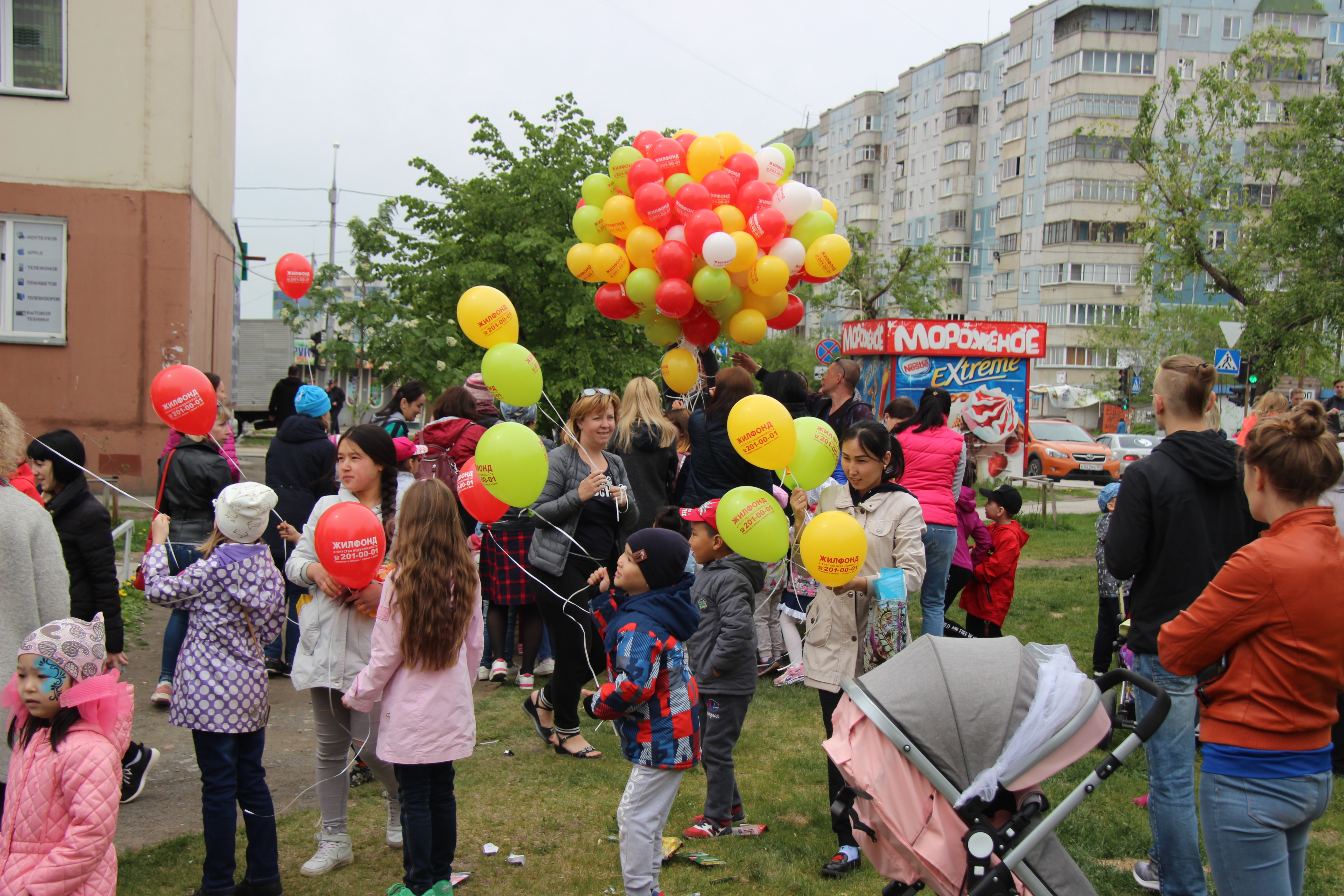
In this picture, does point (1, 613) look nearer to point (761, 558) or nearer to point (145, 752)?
point (145, 752)

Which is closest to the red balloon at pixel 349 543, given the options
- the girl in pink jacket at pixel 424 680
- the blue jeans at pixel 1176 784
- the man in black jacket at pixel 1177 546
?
the girl in pink jacket at pixel 424 680

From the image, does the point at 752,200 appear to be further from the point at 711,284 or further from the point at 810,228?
the point at 711,284

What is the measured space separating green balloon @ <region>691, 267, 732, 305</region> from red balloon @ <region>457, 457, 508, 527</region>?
228 centimetres

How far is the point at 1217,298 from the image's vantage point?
5009 centimetres

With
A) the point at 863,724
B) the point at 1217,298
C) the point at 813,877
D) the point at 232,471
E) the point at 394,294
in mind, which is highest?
the point at 1217,298

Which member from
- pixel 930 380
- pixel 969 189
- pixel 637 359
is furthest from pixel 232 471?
pixel 969 189

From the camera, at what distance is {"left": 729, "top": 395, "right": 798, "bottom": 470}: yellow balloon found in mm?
4688

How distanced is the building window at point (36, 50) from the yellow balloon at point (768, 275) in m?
→ 9.57

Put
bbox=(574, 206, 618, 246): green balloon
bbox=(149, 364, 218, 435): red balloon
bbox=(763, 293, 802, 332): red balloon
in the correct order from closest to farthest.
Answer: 1. bbox=(149, 364, 218, 435): red balloon
2. bbox=(574, 206, 618, 246): green balloon
3. bbox=(763, 293, 802, 332): red balloon

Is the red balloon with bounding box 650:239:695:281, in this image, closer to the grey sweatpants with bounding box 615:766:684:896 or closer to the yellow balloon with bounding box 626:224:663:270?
the yellow balloon with bounding box 626:224:663:270

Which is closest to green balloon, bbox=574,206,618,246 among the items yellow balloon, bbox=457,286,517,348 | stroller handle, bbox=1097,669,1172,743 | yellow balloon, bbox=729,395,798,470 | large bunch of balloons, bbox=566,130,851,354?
large bunch of balloons, bbox=566,130,851,354

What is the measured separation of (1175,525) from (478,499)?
3.30 metres

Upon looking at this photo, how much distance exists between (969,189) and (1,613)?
2600 inches

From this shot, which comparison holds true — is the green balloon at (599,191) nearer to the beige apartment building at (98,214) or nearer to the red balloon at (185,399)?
the red balloon at (185,399)
